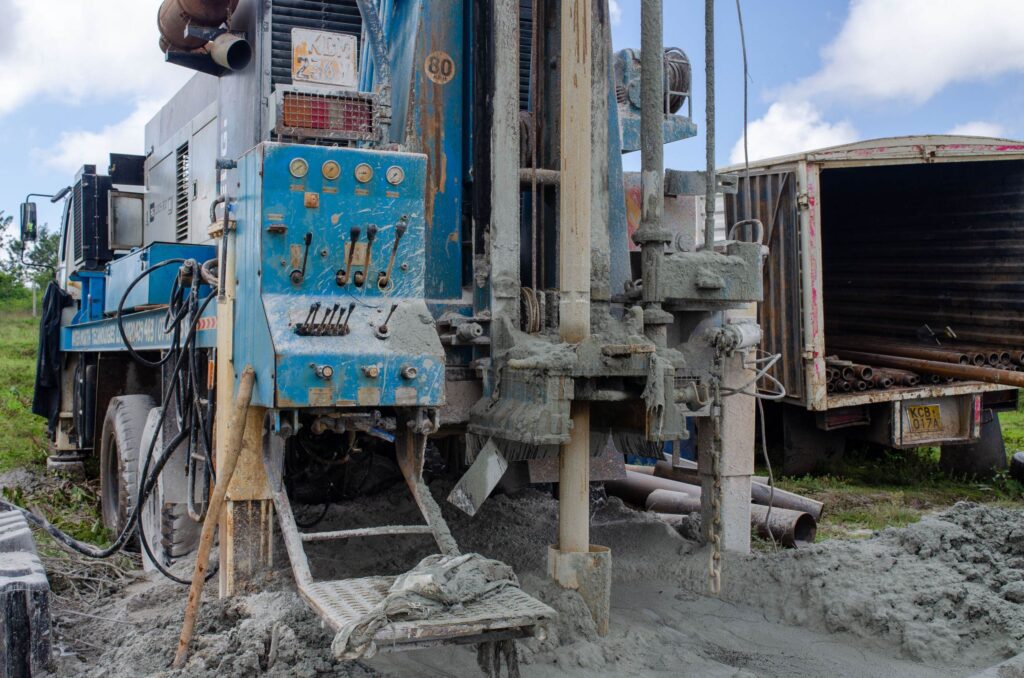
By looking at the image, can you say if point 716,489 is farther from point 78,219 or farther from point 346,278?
point 78,219

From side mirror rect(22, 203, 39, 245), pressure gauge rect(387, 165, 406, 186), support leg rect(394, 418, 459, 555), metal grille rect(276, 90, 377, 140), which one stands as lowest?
support leg rect(394, 418, 459, 555)

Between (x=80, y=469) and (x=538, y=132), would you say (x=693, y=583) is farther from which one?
(x=80, y=469)

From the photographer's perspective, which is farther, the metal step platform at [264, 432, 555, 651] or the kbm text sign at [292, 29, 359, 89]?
the kbm text sign at [292, 29, 359, 89]

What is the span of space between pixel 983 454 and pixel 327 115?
25.7 ft

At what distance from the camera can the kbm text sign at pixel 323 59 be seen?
14.3 feet

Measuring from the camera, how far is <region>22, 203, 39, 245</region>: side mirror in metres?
9.57

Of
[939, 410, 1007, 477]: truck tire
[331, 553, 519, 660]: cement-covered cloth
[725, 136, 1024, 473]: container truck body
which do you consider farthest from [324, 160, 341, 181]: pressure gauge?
[939, 410, 1007, 477]: truck tire

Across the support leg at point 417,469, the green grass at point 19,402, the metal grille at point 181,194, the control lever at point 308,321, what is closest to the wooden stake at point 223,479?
the control lever at point 308,321

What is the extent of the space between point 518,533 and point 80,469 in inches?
189

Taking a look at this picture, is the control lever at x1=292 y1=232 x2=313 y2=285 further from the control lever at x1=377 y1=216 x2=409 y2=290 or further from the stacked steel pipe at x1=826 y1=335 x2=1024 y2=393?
the stacked steel pipe at x1=826 y1=335 x2=1024 y2=393

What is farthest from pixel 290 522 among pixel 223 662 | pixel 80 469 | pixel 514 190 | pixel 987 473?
pixel 987 473

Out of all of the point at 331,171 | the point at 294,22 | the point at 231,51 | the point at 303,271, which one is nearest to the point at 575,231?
the point at 331,171

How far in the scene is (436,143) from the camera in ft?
16.0

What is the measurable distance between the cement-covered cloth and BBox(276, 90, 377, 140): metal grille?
175cm
